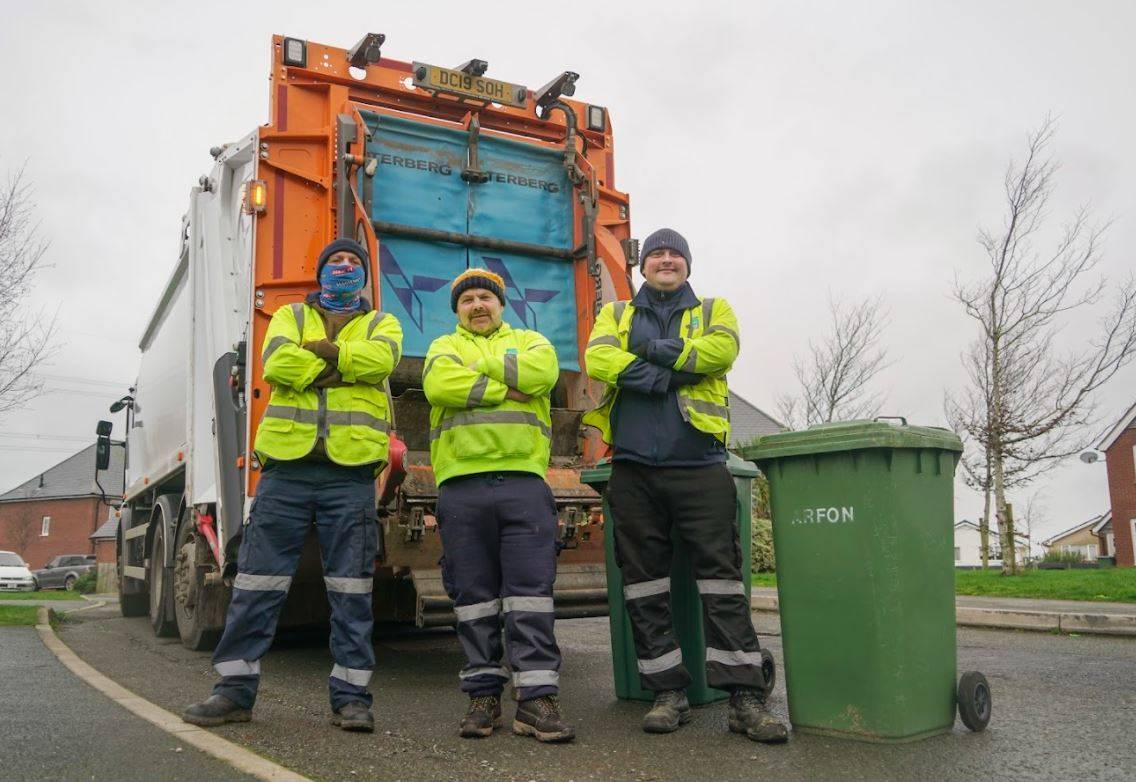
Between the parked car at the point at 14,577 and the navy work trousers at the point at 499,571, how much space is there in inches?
1177

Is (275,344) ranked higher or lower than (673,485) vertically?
higher

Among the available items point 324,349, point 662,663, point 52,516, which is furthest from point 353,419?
Answer: point 52,516

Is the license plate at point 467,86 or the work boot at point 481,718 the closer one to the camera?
the work boot at point 481,718

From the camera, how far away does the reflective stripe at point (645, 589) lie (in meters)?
3.77

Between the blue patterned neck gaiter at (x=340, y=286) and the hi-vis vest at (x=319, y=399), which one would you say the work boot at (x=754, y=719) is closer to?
the hi-vis vest at (x=319, y=399)

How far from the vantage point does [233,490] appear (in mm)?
5398

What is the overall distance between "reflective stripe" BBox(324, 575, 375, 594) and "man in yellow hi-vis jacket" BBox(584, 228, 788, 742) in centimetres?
98

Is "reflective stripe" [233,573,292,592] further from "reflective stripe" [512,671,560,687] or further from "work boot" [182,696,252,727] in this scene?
"reflective stripe" [512,671,560,687]

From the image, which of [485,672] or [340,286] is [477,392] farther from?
[485,672]

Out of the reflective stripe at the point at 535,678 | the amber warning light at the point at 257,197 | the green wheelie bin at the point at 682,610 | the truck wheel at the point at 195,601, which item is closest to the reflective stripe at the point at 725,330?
the green wheelie bin at the point at 682,610

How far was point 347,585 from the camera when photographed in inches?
147

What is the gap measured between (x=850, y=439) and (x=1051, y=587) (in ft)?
28.7

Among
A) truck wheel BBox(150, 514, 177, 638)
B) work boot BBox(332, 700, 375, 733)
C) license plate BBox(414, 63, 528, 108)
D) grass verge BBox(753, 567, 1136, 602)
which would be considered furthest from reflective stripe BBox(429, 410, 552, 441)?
grass verge BBox(753, 567, 1136, 602)

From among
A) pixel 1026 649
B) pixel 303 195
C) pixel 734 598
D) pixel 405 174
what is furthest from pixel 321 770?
pixel 1026 649
